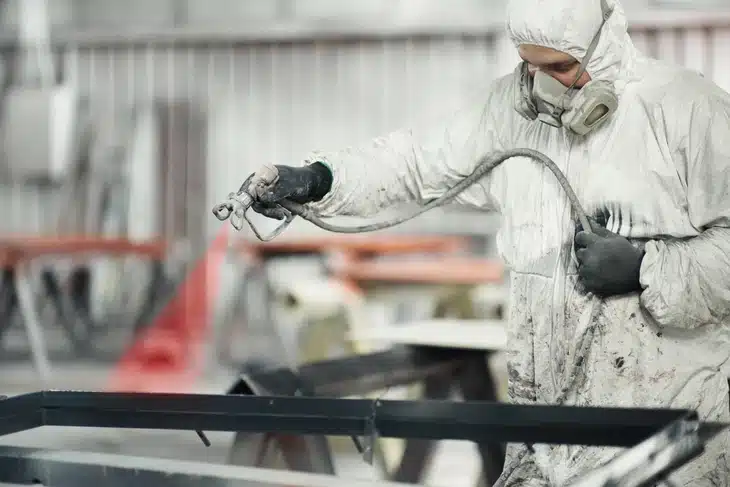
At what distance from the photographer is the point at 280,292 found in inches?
284

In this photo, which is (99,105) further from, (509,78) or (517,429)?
(517,429)

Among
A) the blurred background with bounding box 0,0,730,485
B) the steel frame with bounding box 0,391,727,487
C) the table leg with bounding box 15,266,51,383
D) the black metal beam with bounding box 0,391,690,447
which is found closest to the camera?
the steel frame with bounding box 0,391,727,487

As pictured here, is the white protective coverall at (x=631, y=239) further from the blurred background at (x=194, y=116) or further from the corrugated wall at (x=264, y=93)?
the corrugated wall at (x=264, y=93)

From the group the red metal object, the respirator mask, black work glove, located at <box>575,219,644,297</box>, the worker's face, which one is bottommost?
the red metal object

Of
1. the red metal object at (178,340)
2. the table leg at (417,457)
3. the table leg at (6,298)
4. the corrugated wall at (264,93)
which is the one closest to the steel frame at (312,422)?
the table leg at (417,457)

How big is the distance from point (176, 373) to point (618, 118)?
17.7 feet

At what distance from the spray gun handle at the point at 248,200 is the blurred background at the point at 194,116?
5.88 meters

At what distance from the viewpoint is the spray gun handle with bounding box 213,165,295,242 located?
1.93 meters

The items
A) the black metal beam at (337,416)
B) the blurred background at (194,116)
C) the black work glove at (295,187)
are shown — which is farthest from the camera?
the blurred background at (194,116)

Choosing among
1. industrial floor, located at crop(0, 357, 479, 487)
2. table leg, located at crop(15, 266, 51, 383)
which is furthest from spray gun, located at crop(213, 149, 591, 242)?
table leg, located at crop(15, 266, 51, 383)

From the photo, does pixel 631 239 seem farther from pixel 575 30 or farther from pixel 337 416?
pixel 337 416

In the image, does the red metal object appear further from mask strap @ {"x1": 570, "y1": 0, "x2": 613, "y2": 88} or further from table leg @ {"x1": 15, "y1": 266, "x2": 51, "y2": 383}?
mask strap @ {"x1": 570, "y1": 0, "x2": 613, "y2": 88}

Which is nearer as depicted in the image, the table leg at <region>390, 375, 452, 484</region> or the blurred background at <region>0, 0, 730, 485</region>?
the table leg at <region>390, 375, 452, 484</region>

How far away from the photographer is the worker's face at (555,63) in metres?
1.99
